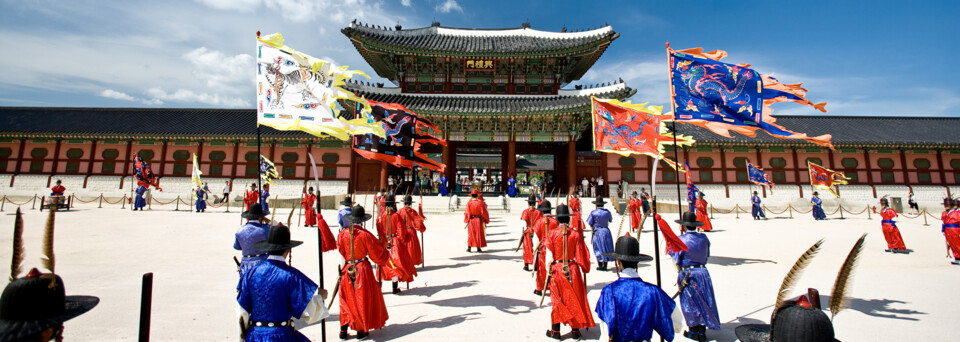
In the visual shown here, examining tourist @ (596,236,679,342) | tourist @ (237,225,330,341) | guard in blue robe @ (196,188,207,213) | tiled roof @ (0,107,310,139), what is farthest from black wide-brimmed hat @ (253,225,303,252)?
tiled roof @ (0,107,310,139)

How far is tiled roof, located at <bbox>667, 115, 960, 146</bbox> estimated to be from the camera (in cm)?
2094

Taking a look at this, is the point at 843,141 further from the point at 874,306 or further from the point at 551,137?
the point at 874,306

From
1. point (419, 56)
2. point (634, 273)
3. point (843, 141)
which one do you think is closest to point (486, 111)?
point (419, 56)

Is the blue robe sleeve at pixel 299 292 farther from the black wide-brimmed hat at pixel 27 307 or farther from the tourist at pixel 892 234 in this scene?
the tourist at pixel 892 234

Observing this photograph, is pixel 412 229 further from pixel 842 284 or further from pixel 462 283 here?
pixel 842 284

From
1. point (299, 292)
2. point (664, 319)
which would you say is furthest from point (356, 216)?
point (664, 319)

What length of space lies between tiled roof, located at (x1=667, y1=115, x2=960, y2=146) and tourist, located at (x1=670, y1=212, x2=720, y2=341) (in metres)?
19.2

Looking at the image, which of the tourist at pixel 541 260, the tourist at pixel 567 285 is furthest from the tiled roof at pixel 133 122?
the tourist at pixel 567 285

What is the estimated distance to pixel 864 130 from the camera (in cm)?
2317

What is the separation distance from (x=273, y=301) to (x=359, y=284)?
5.55 feet

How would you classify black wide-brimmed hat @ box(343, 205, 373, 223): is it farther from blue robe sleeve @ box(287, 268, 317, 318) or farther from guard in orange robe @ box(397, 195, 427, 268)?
guard in orange robe @ box(397, 195, 427, 268)

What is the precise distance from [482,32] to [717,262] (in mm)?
20177

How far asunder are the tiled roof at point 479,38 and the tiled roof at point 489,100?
240 centimetres

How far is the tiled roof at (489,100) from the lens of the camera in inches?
727
